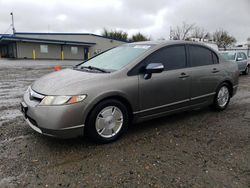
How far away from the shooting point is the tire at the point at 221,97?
496cm

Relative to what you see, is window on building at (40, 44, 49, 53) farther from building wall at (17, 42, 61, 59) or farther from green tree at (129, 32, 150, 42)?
green tree at (129, 32, 150, 42)

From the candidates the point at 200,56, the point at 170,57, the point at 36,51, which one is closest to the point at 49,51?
the point at 36,51

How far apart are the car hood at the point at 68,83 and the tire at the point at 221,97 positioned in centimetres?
295

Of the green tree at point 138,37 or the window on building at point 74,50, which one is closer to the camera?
the window on building at point 74,50

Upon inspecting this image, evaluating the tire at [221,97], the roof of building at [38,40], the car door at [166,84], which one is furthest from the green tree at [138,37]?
the car door at [166,84]

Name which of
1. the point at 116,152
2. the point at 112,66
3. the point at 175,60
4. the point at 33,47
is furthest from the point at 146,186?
the point at 33,47

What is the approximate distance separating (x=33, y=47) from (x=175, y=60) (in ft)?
107

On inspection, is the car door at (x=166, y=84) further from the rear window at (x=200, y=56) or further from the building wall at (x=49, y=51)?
the building wall at (x=49, y=51)

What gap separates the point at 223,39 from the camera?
55.9 meters

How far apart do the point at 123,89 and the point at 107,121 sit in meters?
0.56

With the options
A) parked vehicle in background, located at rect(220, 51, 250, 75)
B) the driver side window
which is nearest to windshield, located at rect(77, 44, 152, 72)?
the driver side window

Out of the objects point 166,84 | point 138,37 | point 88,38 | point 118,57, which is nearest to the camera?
point 166,84

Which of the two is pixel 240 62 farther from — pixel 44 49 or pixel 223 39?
pixel 223 39

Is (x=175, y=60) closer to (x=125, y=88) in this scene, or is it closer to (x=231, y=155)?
(x=125, y=88)
